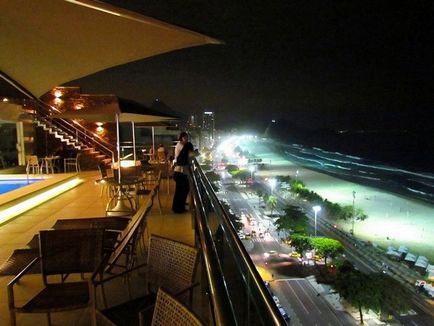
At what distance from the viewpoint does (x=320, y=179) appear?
61125 mm

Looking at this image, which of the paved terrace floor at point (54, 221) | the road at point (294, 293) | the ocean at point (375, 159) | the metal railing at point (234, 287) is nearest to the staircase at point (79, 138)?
the paved terrace floor at point (54, 221)

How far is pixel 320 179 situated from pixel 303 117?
75.9m

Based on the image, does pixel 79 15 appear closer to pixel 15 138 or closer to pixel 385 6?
pixel 15 138

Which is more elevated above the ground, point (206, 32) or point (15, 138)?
point (206, 32)

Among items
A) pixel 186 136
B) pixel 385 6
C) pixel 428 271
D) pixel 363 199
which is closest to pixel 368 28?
pixel 385 6

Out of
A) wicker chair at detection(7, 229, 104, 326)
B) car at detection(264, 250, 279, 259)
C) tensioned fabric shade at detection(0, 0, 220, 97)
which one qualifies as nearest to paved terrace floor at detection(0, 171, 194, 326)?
wicker chair at detection(7, 229, 104, 326)

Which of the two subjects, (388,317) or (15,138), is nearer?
(15,138)

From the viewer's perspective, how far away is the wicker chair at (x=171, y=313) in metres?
1.43

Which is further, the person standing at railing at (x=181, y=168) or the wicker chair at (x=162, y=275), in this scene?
the person standing at railing at (x=181, y=168)

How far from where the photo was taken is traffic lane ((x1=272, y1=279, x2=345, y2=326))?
18.6 metres

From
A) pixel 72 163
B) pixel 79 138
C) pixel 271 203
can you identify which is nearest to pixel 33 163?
pixel 72 163

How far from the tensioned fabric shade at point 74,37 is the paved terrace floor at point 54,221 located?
2.26 meters

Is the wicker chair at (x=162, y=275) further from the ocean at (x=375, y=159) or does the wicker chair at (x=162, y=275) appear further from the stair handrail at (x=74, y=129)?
the ocean at (x=375, y=159)

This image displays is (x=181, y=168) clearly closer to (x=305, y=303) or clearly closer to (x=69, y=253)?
(x=69, y=253)
